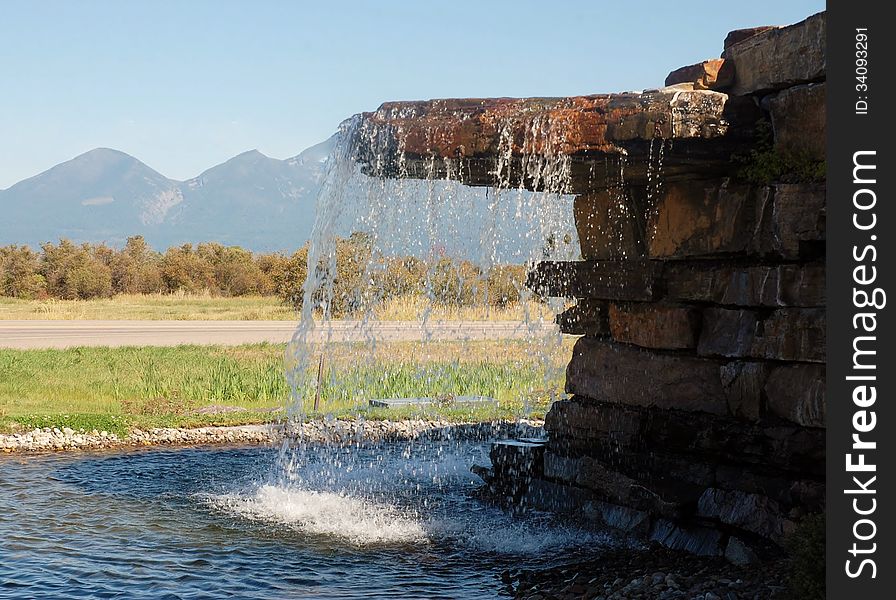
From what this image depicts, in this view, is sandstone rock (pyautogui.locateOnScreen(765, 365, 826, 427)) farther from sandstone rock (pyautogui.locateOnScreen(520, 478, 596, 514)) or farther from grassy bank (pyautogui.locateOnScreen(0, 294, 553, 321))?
grassy bank (pyautogui.locateOnScreen(0, 294, 553, 321))

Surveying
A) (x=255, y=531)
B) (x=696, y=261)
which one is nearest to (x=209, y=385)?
(x=255, y=531)

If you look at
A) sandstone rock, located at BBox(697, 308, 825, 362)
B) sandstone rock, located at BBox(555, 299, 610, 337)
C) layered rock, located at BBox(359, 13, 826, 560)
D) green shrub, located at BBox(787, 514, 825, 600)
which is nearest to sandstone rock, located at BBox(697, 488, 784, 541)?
layered rock, located at BBox(359, 13, 826, 560)

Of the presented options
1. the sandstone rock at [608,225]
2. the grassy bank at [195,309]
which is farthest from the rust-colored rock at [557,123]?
the grassy bank at [195,309]

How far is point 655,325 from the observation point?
774 cm

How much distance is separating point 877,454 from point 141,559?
4.75m

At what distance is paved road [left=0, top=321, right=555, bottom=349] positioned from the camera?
72.0ft

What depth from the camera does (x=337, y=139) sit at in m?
7.64

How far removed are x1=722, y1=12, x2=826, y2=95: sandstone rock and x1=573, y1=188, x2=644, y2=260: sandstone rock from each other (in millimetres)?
1420

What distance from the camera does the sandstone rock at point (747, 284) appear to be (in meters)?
6.50

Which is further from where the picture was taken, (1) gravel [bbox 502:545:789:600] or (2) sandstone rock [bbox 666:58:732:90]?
(2) sandstone rock [bbox 666:58:732:90]

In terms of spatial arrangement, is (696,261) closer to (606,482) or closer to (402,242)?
(606,482)

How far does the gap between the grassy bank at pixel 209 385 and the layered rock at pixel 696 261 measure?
316 centimetres

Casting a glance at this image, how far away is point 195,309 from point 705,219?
30.8 m

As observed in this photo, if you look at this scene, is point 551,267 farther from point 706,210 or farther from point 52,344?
point 52,344
